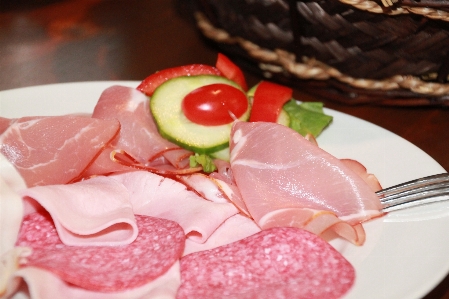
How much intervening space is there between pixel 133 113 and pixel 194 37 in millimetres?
1101

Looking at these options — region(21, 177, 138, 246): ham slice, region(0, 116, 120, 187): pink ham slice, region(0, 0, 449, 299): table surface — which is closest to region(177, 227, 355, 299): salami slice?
region(21, 177, 138, 246): ham slice

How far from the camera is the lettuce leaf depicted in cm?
176

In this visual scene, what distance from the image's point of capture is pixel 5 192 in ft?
4.31

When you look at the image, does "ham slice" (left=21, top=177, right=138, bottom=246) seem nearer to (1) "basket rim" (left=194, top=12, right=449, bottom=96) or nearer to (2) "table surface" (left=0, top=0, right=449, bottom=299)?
(1) "basket rim" (left=194, top=12, right=449, bottom=96)

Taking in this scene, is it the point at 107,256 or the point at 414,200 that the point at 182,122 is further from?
the point at 414,200

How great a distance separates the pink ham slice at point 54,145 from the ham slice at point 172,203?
0.38 ft

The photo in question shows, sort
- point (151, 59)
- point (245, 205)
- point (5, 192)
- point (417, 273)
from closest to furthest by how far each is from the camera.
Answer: point (417, 273) → point (5, 192) → point (245, 205) → point (151, 59)

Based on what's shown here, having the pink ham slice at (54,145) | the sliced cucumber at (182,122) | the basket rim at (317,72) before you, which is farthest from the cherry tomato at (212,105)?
the basket rim at (317,72)

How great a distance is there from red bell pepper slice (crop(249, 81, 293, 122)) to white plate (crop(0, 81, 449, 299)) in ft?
0.58

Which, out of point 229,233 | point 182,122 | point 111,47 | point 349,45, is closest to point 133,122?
point 182,122

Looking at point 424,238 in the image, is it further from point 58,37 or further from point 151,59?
point 58,37

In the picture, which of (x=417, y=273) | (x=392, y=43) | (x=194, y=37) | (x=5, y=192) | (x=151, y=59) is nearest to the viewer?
(x=417, y=273)

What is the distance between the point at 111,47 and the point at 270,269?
5.89 ft

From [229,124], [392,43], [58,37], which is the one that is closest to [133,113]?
[229,124]
